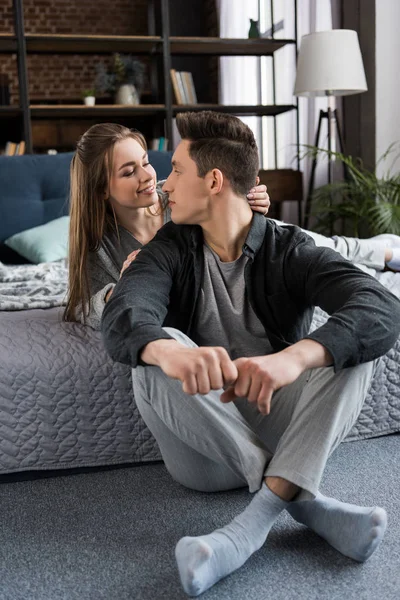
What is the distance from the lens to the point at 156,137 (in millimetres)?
5051

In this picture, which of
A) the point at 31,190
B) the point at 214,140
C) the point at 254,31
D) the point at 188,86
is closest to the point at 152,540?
the point at 214,140

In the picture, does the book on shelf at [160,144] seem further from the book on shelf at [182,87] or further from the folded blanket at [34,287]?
the folded blanket at [34,287]

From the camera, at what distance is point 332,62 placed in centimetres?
394

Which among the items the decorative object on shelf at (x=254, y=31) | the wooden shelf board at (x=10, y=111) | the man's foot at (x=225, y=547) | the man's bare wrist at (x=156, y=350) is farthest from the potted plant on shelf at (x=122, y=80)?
the man's foot at (x=225, y=547)

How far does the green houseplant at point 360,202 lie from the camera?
12.7 ft

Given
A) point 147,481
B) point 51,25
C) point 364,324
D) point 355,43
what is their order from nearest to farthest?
point 364,324 < point 147,481 < point 355,43 < point 51,25

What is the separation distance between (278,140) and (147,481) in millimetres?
4245

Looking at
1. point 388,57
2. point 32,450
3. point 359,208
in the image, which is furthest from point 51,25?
point 32,450

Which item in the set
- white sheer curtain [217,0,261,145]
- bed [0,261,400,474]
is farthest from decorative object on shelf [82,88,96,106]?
bed [0,261,400,474]

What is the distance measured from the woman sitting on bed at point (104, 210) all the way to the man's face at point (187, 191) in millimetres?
349

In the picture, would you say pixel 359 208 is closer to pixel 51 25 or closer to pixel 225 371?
pixel 225 371

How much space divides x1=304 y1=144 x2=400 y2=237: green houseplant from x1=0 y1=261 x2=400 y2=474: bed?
233 centimetres

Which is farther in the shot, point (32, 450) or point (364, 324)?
point (32, 450)

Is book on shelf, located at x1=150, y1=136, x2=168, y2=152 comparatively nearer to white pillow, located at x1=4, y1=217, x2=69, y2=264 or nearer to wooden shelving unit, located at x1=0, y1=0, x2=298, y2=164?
wooden shelving unit, located at x1=0, y1=0, x2=298, y2=164
